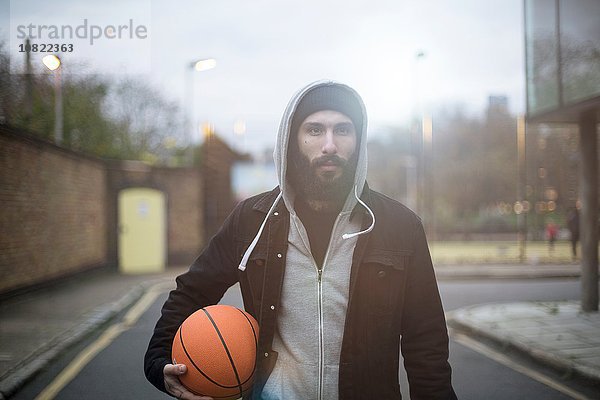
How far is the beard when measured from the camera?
2410mm

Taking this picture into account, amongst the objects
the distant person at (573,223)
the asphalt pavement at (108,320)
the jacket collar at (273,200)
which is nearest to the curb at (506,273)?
the distant person at (573,223)

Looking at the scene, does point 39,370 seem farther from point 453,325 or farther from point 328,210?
point 453,325

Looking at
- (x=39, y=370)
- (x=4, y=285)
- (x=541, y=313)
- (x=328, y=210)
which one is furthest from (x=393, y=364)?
(x=4, y=285)

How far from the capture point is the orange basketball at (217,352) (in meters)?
2.38

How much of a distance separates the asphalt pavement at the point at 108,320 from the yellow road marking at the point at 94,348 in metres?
0.22

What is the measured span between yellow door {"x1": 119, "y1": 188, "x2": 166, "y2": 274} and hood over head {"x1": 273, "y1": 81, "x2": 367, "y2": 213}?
16176mm

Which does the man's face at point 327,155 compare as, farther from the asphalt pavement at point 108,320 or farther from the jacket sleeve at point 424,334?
the asphalt pavement at point 108,320

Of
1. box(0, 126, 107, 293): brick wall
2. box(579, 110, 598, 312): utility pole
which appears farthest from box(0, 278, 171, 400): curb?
box(579, 110, 598, 312): utility pole

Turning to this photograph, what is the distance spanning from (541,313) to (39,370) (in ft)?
24.8

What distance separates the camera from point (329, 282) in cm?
235

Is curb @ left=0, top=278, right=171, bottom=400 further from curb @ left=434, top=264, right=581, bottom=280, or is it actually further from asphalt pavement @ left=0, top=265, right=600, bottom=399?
curb @ left=434, top=264, right=581, bottom=280

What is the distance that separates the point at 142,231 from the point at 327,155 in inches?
664

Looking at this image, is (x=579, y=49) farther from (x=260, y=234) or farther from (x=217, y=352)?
(x=217, y=352)

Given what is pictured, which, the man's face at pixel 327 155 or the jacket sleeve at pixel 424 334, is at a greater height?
the man's face at pixel 327 155
